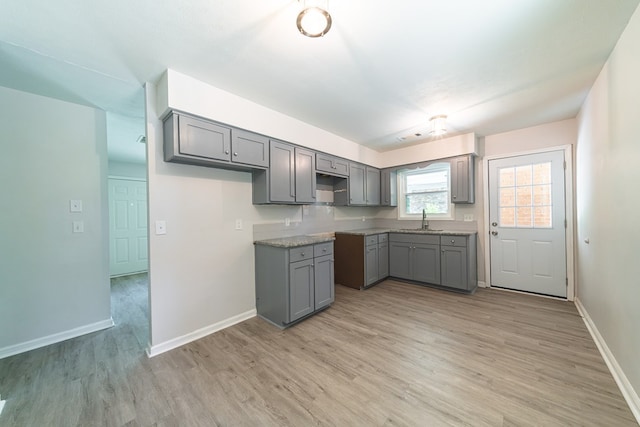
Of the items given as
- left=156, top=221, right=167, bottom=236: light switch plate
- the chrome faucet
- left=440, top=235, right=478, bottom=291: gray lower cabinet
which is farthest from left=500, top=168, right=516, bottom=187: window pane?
left=156, top=221, right=167, bottom=236: light switch plate

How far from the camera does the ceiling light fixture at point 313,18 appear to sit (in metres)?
1.24

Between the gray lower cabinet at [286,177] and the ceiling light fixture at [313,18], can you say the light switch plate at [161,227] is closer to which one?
the gray lower cabinet at [286,177]

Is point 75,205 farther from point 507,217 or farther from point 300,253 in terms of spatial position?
point 507,217

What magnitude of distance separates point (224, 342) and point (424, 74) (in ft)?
10.2

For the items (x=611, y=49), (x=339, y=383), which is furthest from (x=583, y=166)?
(x=339, y=383)

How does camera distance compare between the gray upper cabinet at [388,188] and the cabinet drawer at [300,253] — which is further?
the gray upper cabinet at [388,188]

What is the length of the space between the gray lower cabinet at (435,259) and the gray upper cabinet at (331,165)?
1477 mm

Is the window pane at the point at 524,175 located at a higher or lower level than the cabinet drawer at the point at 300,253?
higher

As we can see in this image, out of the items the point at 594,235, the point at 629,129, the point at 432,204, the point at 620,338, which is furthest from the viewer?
the point at 432,204

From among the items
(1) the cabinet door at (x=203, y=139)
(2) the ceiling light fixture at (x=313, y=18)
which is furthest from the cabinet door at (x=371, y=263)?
(2) the ceiling light fixture at (x=313, y=18)

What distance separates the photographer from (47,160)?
7.86 ft

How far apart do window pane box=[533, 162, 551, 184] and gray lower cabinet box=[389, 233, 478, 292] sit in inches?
45.3

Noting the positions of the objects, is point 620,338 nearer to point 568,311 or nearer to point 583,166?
point 568,311

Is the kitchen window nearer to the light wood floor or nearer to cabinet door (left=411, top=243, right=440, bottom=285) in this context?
cabinet door (left=411, top=243, right=440, bottom=285)
